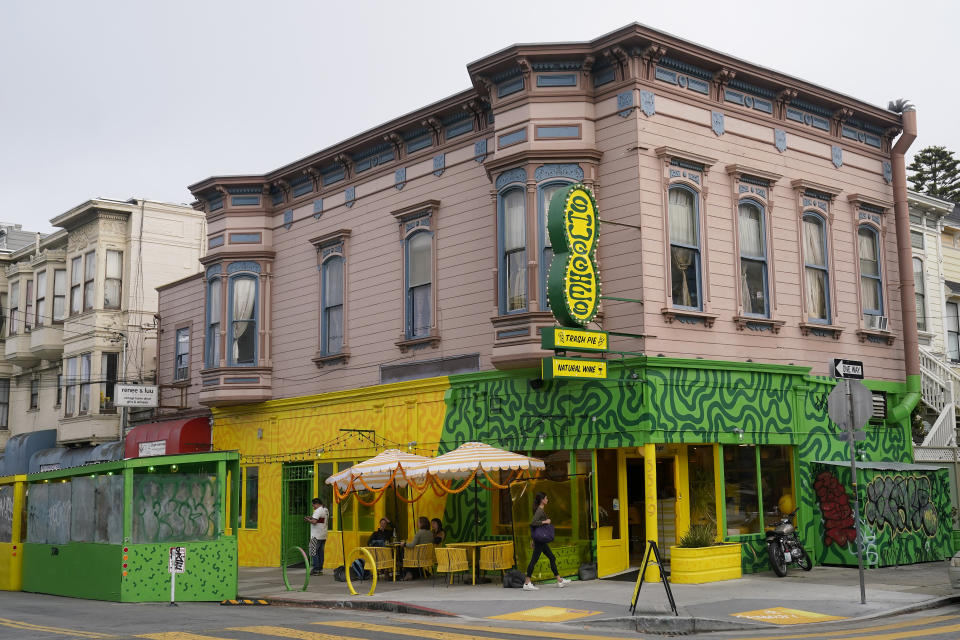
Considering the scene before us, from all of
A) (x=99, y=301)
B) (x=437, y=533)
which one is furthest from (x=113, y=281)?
(x=437, y=533)

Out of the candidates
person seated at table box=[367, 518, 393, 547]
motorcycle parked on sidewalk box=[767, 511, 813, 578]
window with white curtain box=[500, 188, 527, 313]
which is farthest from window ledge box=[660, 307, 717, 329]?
person seated at table box=[367, 518, 393, 547]

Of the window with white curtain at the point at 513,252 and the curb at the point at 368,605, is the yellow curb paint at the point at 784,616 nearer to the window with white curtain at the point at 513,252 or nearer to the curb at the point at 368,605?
the curb at the point at 368,605

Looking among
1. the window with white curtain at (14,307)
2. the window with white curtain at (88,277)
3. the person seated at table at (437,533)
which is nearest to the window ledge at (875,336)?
the person seated at table at (437,533)

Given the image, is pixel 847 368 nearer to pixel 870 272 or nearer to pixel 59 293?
pixel 870 272

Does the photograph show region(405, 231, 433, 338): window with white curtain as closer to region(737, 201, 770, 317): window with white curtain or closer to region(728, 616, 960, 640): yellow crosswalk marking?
region(737, 201, 770, 317): window with white curtain

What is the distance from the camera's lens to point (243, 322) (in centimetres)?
2634

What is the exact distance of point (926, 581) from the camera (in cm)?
1714

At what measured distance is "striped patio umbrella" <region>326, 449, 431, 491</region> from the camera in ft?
61.5

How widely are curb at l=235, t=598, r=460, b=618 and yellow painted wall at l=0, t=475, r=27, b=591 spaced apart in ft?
24.8

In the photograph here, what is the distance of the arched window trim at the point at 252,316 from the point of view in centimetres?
2619

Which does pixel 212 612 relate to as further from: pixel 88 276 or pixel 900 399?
pixel 88 276

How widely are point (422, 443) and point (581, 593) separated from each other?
20.6ft

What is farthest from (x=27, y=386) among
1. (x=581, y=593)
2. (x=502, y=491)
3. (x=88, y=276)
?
(x=581, y=593)

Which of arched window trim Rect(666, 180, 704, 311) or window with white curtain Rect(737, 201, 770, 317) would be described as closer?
arched window trim Rect(666, 180, 704, 311)
